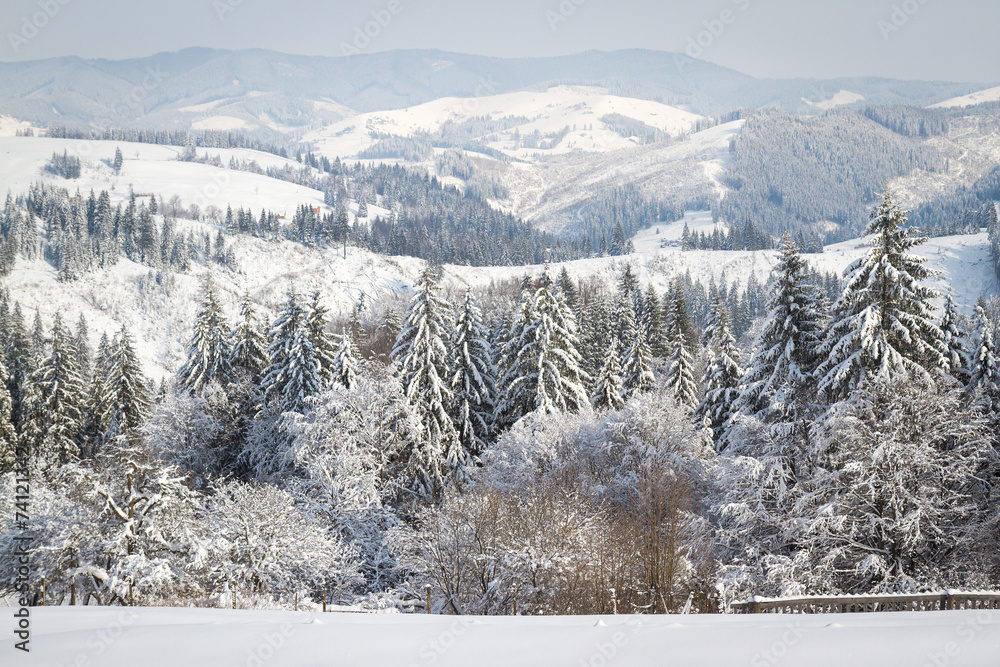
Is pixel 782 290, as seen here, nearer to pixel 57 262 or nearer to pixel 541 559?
pixel 541 559

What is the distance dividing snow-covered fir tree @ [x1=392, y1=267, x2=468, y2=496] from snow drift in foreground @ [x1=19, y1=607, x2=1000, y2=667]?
65.9 ft

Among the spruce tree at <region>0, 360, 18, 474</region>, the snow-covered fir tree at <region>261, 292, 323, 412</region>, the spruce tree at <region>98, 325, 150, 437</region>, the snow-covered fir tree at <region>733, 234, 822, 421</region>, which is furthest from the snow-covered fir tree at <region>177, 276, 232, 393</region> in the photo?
the snow-covered fir tree at <region>733, 234, 822, 421</region>

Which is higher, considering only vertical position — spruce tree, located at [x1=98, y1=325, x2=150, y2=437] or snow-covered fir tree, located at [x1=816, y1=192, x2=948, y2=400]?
snow-covered fir tree, located at [x1=816, y1=192, x2=948, y2=400]

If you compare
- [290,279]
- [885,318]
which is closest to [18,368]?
[885,318]

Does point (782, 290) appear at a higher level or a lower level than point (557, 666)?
higher

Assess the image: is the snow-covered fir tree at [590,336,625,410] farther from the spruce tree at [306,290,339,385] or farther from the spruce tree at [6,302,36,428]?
the spruce tree at [6,302,36,428]

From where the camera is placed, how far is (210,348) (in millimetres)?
42531

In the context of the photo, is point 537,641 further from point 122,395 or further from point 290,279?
point 290,279

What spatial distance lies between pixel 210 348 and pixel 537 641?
38140mm

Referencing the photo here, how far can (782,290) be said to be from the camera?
2316 cm

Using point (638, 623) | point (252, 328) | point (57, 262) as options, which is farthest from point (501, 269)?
point (638, 623)

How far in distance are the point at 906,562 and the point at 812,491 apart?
332 cm

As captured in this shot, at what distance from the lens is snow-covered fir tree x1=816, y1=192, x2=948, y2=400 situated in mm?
20375

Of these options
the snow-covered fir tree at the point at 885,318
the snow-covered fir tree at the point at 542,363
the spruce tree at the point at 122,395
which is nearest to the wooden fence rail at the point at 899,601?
the snow-covered fir tree at the point at 885,318
